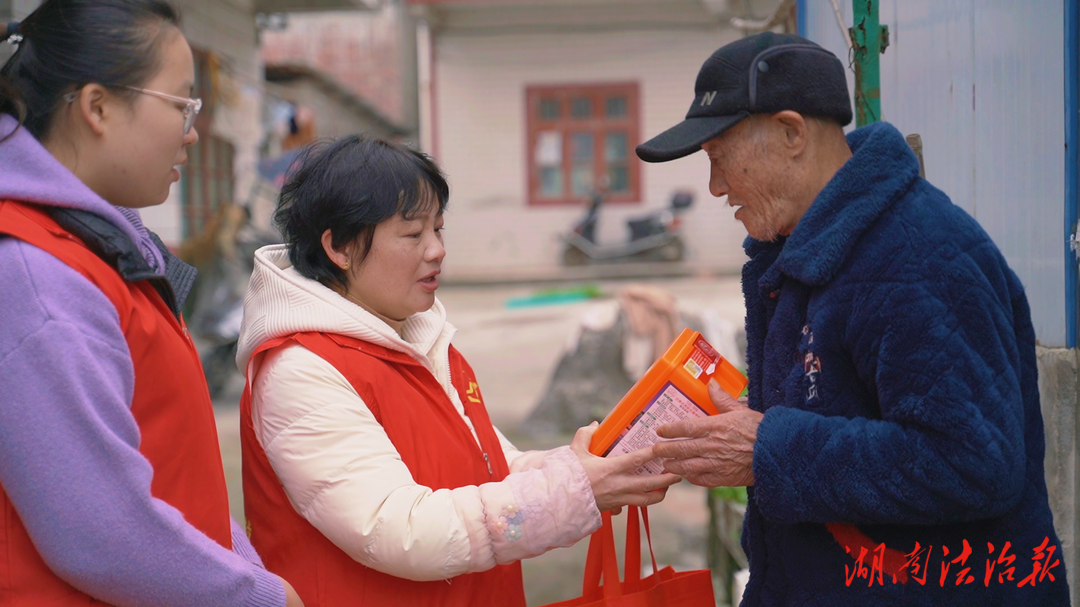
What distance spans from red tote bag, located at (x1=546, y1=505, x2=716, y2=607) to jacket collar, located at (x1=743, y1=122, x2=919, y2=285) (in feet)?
1.99

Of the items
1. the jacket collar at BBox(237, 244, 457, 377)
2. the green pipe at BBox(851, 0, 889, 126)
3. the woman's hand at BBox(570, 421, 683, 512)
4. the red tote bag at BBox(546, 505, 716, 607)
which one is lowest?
the red tote bag at BBox(546, 505, 716, 607)

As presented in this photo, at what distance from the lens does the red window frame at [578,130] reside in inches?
658

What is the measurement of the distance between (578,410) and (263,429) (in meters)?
5.11

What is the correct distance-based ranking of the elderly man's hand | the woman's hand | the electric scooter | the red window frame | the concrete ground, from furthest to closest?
1. the red window frame
2. the electric scooter
3. the concrete ground
4. the woman's hand
5. the elderly man's hand

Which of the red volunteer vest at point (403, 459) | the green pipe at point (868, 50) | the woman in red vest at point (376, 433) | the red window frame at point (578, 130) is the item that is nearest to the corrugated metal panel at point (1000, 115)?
the green pipe at point (868, 50)

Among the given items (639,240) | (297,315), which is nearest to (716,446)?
(297,315)

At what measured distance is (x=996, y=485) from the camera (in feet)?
4.48

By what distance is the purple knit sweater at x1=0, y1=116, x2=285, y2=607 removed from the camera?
3.60ft

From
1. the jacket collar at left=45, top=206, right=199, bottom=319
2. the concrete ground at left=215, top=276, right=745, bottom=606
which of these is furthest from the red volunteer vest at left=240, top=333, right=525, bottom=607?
the concrete ground at left=215, top=276, right=745, bottom=606

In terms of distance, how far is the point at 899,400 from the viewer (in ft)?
4.50

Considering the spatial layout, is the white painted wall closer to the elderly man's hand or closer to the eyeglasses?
the elderly man's hand

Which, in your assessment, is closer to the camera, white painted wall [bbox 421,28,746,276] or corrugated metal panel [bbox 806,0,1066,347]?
corrugated metal panel [bbox 806,0,1066,347]

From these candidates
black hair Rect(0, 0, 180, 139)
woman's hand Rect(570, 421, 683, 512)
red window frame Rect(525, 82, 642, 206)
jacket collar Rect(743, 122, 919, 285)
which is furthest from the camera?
red window frame Rect(525, 82, 642, 206)

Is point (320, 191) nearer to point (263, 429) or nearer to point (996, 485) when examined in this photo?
point (263, 429)
